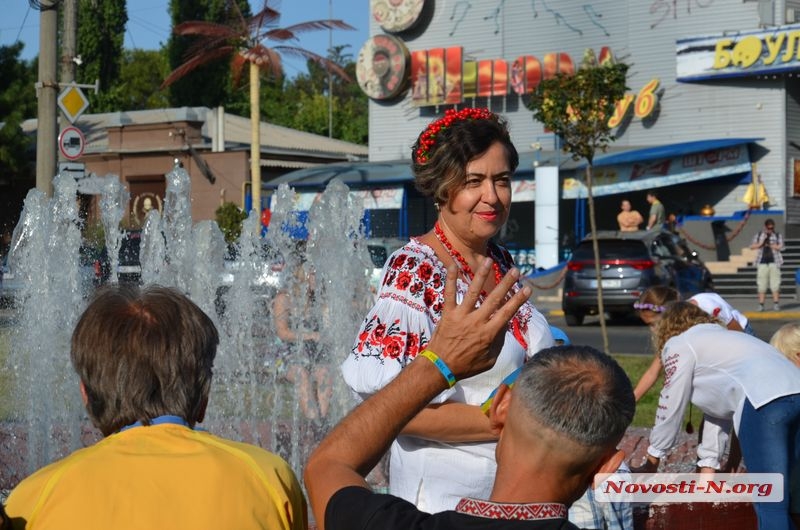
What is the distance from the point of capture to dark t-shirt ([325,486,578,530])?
83.3 inches

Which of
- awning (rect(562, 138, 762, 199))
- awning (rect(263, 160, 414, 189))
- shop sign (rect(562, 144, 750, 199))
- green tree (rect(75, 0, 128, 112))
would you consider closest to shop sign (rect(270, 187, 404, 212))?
awning (rect(263, 160, 414, 189))

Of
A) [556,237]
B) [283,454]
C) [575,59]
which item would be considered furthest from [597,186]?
[283,454]

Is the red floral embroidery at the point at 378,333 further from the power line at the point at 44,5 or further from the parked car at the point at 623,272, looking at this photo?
the parked car at the point at 623,272

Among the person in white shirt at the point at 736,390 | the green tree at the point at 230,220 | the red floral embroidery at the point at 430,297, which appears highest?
the green tree at the point at 230,220

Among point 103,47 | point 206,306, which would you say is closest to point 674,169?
point 206,306

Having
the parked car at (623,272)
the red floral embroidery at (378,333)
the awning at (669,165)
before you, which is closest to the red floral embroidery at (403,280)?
the red floral embroidery at (378,333)

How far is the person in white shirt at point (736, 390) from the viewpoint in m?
4.88

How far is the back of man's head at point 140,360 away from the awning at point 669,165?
2562 centimetres

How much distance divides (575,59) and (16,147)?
16756mm

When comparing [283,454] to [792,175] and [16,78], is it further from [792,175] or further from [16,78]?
[16,78]

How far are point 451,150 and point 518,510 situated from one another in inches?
55.1

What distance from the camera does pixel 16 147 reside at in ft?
114

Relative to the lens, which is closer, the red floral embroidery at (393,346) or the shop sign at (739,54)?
the red floral embroidery at (393,346)

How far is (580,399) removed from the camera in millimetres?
2170
